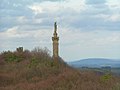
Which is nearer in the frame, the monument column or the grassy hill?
the grassy hill

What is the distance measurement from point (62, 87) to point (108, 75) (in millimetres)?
4025

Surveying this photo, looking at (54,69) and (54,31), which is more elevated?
(54,31)

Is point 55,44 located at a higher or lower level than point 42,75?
higher

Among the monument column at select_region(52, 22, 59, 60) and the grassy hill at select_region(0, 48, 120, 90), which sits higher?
the monument column at select_region(52, 22, 59, 60)

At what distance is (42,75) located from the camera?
2711 cm

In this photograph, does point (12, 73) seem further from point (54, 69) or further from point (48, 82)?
point (48, 82)

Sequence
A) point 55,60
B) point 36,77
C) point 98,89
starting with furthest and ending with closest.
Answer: point 55,60 < point 36,77 < point 98,89

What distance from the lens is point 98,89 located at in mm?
19188

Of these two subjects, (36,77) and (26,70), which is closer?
(36,77)

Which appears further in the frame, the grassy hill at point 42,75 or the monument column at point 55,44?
the monument column at point 55,44

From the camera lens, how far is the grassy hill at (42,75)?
20.9 m

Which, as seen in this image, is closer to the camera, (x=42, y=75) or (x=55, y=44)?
(x=42, y=75)

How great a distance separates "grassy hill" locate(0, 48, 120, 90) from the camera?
20908 millimetres

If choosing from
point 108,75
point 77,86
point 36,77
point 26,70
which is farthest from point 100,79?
point 26,70
